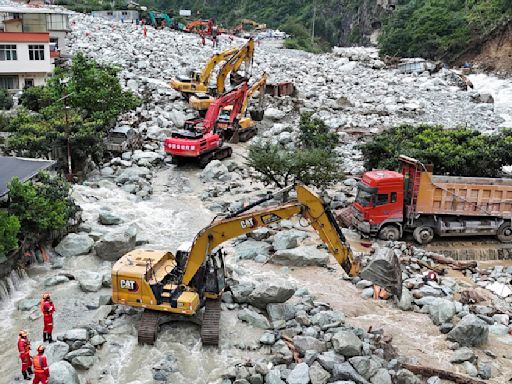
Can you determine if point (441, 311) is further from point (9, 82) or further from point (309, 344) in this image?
point (9, 82)

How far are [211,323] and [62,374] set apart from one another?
295 centimetres

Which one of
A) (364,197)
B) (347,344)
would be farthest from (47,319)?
(364,197)

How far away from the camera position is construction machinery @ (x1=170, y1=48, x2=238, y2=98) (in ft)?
101

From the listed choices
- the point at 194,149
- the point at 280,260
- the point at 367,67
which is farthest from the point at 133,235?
the point at 367,67

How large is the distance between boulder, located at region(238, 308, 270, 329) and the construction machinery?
68.0 feet

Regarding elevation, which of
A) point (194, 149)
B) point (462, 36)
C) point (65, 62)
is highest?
point (462, 36)

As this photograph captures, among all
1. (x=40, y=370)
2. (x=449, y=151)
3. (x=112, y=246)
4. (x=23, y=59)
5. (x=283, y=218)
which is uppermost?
(x=23, y=59)

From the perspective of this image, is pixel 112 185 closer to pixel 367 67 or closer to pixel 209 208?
pixel 209 208

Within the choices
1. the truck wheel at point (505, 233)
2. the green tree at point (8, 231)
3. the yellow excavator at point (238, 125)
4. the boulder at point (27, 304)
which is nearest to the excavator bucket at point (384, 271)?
the truck wheel at point (505, 233)

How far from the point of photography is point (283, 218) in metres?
11.0

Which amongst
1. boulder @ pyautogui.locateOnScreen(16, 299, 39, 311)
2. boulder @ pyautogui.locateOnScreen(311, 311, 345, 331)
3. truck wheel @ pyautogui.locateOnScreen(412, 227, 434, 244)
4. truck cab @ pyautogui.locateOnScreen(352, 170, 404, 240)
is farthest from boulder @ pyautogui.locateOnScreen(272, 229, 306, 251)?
boulder @ pyautogui.locateOnScreen(16, 299, 39, 311)

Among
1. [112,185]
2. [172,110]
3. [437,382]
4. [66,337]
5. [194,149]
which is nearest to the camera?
[437,382]

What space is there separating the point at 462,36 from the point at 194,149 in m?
38.5

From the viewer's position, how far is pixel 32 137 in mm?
20125
